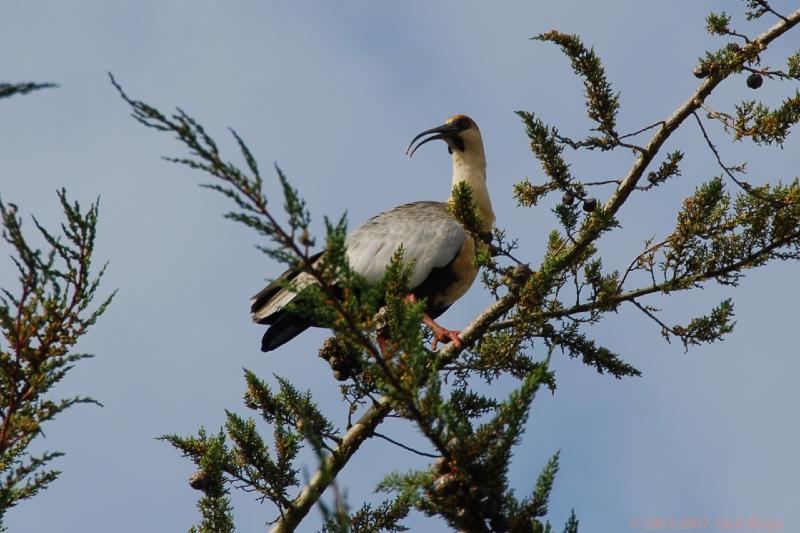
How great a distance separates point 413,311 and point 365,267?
3.97m

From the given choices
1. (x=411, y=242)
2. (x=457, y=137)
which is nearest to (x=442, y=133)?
(x=457, y=137)

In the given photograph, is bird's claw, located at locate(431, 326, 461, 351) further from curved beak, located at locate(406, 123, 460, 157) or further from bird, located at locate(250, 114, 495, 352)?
curved beak, located at locate(406, 123, 460, 157)

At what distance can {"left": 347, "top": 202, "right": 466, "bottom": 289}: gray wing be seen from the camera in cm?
659

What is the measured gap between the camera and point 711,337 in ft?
16.7

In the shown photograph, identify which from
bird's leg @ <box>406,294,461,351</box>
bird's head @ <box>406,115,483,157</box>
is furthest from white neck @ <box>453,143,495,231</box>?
bird's leg @ <box>406,294,461,351</box>

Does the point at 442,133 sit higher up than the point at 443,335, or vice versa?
the point at 442,133

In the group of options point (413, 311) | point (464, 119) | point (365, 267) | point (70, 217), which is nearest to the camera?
point (413, 311)

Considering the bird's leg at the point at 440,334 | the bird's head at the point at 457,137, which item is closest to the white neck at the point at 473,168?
the bird's head at the point at 457,137

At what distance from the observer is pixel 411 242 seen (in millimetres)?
6738

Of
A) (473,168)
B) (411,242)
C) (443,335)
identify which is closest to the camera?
(443,335)

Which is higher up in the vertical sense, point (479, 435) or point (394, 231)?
point (394, 231)

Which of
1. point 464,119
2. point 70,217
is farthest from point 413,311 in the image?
point 464,119

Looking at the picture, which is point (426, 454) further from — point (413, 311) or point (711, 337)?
point (413, 311)

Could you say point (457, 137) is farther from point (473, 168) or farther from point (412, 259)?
point (412, 259)
